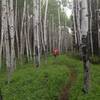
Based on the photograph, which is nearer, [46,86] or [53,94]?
[53,94]

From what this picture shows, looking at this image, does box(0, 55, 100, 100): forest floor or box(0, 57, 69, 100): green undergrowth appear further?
box(0, 57, 69, 100): green undergrowth

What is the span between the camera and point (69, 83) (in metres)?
16.0

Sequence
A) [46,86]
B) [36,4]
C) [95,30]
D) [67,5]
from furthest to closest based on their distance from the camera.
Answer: [67,5] → [95,30] → [36,4] → [46,86]

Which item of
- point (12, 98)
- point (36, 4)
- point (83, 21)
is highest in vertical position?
point (36, 4)

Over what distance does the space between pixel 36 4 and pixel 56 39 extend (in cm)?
3340

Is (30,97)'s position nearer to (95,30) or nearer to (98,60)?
(98,60)

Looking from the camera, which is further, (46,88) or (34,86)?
(34,86)

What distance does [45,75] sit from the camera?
1720cm

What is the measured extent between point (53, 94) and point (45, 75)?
4.05 metres

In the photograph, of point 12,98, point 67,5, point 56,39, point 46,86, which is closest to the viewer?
point 12,98

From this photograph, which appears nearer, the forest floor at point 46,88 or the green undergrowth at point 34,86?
the forest floor at point 46,88

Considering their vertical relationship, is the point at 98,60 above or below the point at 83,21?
below

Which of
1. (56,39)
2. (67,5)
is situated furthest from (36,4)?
(56,39)

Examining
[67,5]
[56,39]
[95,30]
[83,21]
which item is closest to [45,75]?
[83,21]
